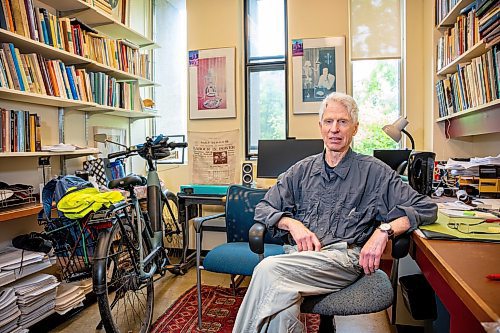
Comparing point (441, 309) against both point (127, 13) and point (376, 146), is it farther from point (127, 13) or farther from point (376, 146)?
point (127, 13)

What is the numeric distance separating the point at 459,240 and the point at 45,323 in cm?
227

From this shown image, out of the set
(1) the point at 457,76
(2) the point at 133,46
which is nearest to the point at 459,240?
(1) the point at 457,76

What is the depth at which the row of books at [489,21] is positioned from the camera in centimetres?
160

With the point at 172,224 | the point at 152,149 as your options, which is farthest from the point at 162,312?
the point at 152,149

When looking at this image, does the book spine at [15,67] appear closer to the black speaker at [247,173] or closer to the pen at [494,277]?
the black speaker at [247,173]

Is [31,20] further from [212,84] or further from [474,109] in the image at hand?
[474,109]

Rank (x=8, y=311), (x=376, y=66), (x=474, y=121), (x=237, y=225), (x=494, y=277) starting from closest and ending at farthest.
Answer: (x=494, y=277)
(x=8, y=311)
(x=474, y=121)
(x=237, y=225)
(x=376, y=66)

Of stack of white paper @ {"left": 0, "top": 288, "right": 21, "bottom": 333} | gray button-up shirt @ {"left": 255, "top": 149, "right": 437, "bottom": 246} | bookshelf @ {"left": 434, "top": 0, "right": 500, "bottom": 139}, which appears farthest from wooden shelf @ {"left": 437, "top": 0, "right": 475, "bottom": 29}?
stack of white paper @ {"left": 0, "top": 288, "right": 21, "bottom": 333}

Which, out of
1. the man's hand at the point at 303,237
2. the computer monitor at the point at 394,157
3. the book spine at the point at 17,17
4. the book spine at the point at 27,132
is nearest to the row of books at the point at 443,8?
the computer monitor at the point at 394,157

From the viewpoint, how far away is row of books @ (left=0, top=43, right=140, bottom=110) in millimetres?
2004

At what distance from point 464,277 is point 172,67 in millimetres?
3565

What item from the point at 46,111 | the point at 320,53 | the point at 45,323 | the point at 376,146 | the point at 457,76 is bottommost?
the point at 45,323

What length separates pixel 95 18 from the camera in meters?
2.77

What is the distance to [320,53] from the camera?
3.24m
